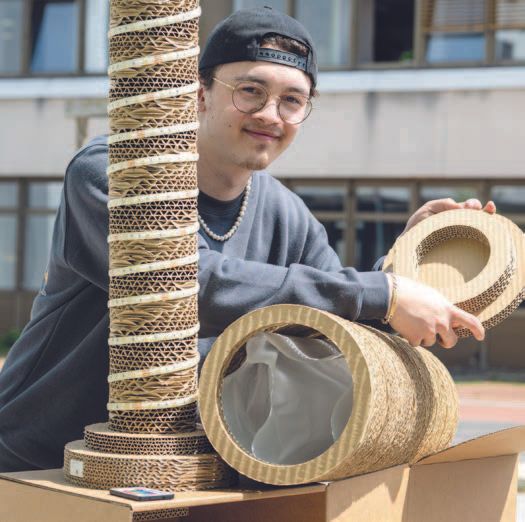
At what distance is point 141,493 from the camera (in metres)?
1.72

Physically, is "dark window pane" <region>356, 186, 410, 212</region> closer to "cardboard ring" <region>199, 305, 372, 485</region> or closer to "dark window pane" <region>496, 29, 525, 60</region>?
"dark window pane" <region>496, 29, 525, 60</region>

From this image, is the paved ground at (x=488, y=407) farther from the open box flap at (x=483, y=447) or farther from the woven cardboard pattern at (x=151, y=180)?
the woven cardboard pattern at (x=151, y=180)

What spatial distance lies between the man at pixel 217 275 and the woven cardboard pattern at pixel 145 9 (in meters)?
0.20

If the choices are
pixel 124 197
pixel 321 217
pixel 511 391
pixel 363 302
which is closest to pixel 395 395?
pixel 363 302

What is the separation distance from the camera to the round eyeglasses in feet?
6.91

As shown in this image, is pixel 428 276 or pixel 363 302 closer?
pixel 363 302

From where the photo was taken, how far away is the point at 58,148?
18719mm

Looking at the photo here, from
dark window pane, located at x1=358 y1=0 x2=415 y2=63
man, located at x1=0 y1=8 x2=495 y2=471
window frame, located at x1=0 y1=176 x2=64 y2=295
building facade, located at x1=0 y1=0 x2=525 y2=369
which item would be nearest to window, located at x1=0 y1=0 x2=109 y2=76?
building facade, located at x1=0 y1=0 x2=525 y2=369

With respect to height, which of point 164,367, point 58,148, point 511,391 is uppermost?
point 58,148

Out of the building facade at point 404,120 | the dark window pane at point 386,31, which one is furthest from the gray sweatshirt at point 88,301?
the dark window pane at point 386,31

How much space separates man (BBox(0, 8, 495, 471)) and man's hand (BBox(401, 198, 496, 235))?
0.38 metres

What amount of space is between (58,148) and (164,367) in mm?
17174

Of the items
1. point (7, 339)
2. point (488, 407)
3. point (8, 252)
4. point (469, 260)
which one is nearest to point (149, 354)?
point (469, 260)

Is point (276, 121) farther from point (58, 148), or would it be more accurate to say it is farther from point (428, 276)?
point (58, 148)
